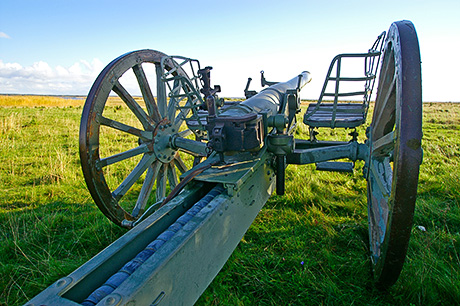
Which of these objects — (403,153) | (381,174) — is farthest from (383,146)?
(403,153)

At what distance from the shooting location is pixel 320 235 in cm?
340

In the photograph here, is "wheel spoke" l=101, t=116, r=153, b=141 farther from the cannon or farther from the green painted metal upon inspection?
the green painted metal

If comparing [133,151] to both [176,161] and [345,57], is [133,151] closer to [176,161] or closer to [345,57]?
[176,161]

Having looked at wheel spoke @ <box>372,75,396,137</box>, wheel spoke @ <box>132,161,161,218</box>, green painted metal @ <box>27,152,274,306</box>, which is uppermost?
wheel spoke @ <box>372,75,396,137</box>

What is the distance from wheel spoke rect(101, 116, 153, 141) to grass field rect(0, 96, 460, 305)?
1.20 m

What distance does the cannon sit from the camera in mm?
1304

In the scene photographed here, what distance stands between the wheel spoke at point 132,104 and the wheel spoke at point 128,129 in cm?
12

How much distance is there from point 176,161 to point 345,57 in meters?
2.64

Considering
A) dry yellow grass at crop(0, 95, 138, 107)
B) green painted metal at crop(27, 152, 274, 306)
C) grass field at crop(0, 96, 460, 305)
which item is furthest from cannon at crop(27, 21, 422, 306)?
dry yellow grass at crop(0, 95, 138, 107)

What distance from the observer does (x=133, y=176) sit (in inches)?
143

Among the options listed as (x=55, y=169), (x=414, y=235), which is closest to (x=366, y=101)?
(x=414, y=235)

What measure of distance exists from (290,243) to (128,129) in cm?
224

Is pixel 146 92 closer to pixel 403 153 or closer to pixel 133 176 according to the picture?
pixel 133 176

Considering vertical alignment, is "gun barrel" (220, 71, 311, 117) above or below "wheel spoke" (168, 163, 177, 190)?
above
